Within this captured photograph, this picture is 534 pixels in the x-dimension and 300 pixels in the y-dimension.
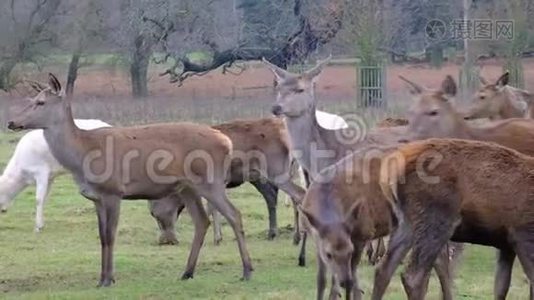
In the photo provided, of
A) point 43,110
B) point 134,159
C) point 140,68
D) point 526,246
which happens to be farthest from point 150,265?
point 140,68

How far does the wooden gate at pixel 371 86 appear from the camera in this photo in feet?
97.8

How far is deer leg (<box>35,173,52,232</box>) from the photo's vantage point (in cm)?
1585

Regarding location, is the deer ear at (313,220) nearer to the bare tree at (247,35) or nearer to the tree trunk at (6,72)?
the bare tree at (247,35)

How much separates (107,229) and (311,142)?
221 centimetres

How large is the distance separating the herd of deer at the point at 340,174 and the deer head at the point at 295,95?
0.01m

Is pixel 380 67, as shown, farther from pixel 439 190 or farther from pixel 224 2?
pixel 439 190

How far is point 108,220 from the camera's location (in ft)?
39.6

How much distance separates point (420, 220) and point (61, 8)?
30.1m

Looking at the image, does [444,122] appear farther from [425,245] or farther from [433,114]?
[425,245]

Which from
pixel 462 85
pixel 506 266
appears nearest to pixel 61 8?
pixel 462 85

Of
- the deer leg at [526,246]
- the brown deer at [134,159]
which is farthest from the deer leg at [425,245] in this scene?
the brown deer at [134,159]

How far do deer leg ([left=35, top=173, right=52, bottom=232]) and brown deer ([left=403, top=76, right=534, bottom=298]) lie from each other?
6.10 m

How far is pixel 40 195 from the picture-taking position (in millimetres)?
16422

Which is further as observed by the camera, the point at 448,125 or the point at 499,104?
the point at 499,104
